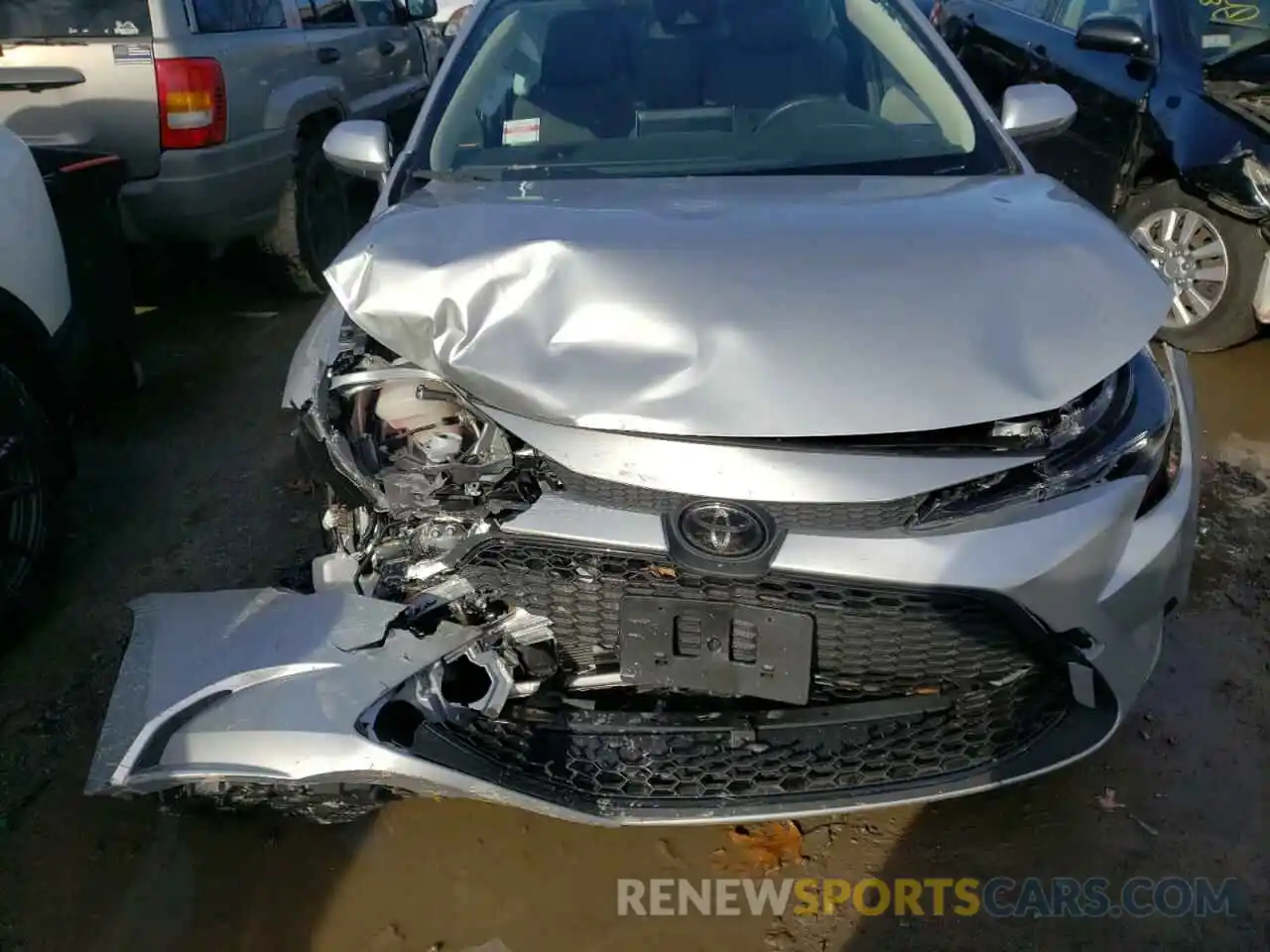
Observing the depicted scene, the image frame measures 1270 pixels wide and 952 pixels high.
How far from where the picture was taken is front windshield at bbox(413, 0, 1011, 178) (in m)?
2.78

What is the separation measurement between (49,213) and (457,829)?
7.69 ft

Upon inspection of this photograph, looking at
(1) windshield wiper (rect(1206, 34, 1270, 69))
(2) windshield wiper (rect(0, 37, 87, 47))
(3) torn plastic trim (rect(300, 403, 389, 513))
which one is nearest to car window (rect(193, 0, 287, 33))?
(2) windshield wiper (rect(0, 37, 87, 47))

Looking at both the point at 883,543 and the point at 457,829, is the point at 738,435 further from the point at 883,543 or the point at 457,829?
the point at 457,829

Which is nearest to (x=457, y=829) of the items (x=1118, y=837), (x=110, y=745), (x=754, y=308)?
(x=110, y=745)

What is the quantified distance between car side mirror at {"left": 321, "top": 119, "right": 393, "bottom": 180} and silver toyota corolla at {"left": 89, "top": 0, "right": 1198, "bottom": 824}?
74 centimetres

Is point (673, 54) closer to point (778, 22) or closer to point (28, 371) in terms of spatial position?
point (778, 22)

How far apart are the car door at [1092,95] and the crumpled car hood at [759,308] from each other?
9.05 feet

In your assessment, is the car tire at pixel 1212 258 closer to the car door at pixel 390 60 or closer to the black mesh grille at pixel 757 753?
the black mesh grille at pixel 757 753

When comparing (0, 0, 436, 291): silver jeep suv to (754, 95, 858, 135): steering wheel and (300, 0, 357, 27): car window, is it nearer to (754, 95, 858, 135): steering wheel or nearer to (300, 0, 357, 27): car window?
(300, 0, 357, 27): car window

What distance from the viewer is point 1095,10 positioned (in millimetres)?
5078

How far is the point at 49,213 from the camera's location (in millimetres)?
3232

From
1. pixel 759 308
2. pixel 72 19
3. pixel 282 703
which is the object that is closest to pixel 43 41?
pixel 72 19

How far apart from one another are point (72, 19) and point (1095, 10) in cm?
470

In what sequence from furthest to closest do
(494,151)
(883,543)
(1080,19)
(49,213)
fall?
(1080,19) → (49,213) → (494,151) → (883,543)
